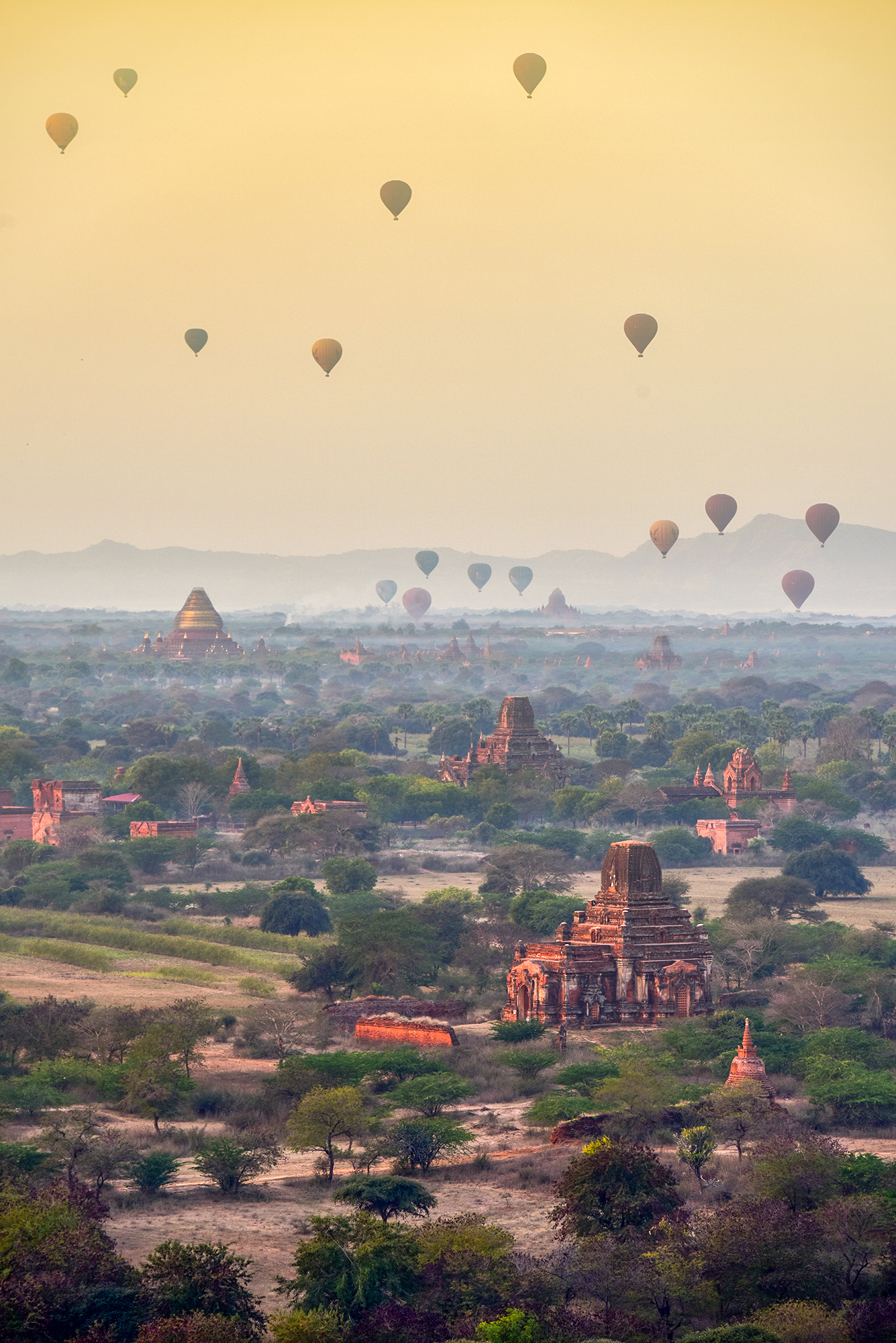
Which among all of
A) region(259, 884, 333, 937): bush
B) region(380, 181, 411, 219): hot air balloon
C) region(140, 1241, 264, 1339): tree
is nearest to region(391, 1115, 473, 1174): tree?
region(140, 1241, 264, 1339): tree

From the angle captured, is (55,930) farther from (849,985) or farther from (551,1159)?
(551,1159)

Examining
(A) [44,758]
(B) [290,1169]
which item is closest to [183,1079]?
(B) [290,1169]

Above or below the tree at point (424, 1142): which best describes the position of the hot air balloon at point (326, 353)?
above

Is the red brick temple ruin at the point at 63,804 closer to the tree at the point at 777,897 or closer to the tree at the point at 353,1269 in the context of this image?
the tree at the point at 777,897

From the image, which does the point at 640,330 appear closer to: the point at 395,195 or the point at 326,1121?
the point at 395,195

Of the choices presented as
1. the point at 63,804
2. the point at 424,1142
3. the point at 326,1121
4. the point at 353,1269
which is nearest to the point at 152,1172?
the point at 326,1121

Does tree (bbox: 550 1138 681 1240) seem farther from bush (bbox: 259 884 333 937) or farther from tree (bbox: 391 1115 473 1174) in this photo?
bush (bbox: 259 884 333 937)

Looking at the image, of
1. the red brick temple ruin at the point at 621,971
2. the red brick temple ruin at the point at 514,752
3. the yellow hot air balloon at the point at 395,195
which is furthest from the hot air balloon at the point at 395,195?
the red brick temple ruin at the point at 621,971
